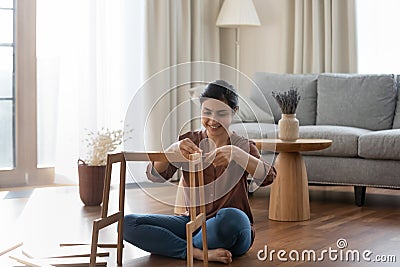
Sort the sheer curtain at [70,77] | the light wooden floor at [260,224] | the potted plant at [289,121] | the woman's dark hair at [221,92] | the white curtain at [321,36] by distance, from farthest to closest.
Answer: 1. the white curtain at [321,36]
2. the sheer curtain at [70,77]
3. the potted plant at [289,121]
4. the light wooden floor at [260,224]
5. the woman's dark hair at [221,92]

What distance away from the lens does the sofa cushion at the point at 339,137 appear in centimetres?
432

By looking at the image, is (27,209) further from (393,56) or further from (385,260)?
(393,56)

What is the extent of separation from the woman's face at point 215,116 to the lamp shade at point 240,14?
3239 mm

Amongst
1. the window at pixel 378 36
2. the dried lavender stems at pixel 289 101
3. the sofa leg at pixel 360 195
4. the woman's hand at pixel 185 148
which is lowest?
the sofa leg at pixel 360 195

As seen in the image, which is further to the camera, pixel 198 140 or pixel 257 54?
pixel 257 54

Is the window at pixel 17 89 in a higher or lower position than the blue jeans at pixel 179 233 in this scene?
higher

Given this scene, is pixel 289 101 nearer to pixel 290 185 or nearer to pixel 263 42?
pixel 290 185

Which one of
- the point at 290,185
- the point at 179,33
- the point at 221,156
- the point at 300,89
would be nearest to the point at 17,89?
the point at 179,33

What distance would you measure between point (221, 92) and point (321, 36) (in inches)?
129

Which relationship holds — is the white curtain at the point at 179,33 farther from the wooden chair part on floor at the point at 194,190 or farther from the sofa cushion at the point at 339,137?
the wooden chair part on floor at the point at 194,190

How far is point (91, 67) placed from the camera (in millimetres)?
5305

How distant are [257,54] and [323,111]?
4.49ft

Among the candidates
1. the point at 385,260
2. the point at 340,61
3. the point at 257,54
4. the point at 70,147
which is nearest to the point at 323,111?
the point at 340,61

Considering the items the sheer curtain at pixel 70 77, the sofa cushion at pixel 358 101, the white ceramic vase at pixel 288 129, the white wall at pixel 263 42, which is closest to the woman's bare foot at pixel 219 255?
the white ceramic vase at pixel 288 129
